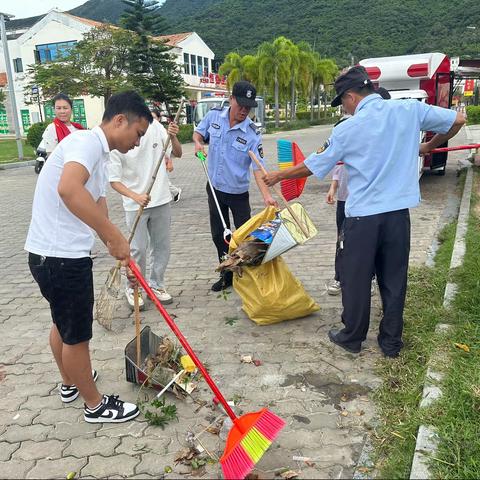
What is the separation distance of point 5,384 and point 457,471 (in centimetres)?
264

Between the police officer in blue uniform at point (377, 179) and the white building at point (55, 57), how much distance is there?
96.9ft

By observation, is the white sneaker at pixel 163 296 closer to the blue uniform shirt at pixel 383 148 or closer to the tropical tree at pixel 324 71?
the blue uniform shirt at pixel 383 148

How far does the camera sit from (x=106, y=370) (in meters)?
3.17

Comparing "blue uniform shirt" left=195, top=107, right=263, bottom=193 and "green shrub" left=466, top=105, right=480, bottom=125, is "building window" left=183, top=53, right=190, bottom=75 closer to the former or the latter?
"green shrub" left=466, top=105, right=480, bottom=125

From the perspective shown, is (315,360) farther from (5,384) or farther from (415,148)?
(5,384)

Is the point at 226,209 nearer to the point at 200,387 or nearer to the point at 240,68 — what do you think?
the point at 200,387

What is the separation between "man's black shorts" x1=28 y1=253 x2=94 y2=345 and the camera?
89.4 inches

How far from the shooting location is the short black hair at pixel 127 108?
92.0 inches

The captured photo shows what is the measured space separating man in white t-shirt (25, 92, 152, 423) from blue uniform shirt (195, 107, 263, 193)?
1.73m

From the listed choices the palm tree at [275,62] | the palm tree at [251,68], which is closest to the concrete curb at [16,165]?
the palm tree at [251,68]

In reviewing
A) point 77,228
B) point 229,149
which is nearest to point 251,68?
point 229,149

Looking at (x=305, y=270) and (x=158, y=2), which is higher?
(x=158, y=2)

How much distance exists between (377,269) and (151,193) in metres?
1.87

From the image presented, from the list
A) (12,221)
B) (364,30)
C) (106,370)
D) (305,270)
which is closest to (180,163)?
(12,221)
